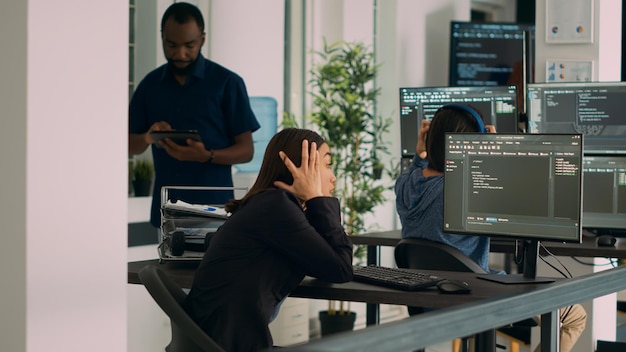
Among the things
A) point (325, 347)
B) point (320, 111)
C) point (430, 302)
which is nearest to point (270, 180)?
point (430, 302)

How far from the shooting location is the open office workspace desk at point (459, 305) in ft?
4.18

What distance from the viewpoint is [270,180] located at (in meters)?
2.66

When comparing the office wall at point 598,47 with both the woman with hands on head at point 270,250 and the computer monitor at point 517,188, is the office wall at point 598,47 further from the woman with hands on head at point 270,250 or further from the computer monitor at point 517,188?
the woman with hands on head at point 270,250

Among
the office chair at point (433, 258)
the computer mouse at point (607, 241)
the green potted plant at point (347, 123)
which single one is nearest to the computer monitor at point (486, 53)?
the green potted plant at point (347, 123)

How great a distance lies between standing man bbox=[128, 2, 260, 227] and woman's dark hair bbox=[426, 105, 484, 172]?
878mm

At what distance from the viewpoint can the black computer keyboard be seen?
8.56 ft

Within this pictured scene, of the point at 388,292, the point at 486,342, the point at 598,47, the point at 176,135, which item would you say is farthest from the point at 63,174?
the point at 598,47

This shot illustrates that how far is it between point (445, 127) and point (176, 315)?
144 centimetres

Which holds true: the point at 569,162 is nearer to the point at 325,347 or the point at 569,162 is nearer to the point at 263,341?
the point at 263,341

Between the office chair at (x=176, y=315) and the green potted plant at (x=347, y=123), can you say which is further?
the green potted plant at (x=347, y=123)

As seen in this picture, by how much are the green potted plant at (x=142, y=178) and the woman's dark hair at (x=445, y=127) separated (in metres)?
1.97

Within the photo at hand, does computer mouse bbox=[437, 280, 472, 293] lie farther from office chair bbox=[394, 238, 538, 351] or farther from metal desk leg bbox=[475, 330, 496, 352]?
office chair bbox=[394, 238, 538, 351]

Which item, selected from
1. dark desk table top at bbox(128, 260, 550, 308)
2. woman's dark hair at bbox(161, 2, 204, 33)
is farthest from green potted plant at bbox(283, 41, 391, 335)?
dark desk table top at bbox(128, 260, 550, 308)

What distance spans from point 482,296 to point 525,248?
406mm
